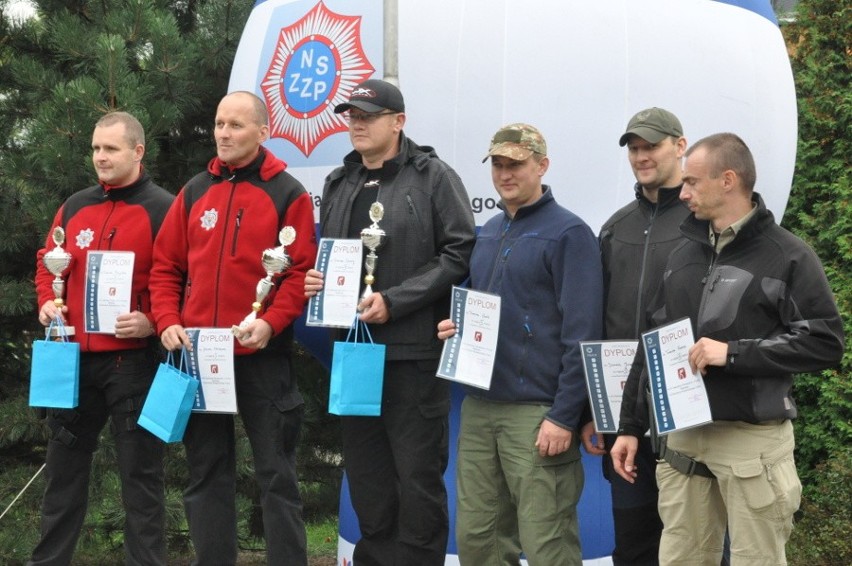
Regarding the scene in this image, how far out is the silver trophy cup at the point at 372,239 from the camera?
4246 mm

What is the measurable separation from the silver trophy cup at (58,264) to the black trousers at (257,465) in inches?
29.9

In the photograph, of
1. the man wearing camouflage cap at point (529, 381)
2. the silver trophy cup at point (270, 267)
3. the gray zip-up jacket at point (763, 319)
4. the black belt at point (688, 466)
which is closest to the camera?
the gray zip-up jacket at point (763, 319)

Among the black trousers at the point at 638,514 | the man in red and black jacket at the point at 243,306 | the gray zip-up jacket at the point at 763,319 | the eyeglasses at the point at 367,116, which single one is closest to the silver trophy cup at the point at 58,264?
the man in red and black jacket at the point at 243,306

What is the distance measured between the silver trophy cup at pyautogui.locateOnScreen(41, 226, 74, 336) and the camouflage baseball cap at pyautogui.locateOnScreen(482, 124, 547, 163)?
1.82m

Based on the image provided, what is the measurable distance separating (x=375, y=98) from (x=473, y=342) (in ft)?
3.07

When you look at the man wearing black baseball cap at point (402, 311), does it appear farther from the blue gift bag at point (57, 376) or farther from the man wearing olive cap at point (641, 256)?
the blue gift bag at point (57, 376)

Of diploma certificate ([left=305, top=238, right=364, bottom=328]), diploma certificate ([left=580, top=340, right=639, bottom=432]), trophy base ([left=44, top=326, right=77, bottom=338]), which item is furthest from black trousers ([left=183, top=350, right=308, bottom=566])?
diploma certificate ([left=580, top=340, right=639, bottom=432])

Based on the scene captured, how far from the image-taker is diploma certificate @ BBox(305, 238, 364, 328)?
4246 mm

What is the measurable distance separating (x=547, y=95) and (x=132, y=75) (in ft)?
6.81

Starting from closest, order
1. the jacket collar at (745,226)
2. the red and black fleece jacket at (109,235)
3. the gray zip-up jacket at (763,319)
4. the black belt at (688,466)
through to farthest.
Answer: the gray zip-up jacket at (763,319) → the jacket collar at (745,226) → the black belt at (688,466) → the red and black fleece jacket at (109,235)

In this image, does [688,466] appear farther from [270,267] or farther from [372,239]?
[270,267]

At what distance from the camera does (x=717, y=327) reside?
3.50m

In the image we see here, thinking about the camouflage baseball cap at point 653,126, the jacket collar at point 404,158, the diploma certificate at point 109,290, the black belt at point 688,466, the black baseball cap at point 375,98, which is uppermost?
the black baseball cap at point 375,98

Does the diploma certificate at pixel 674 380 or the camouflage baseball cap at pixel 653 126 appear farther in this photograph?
the camouflage baseball cap at pixel 653 126
